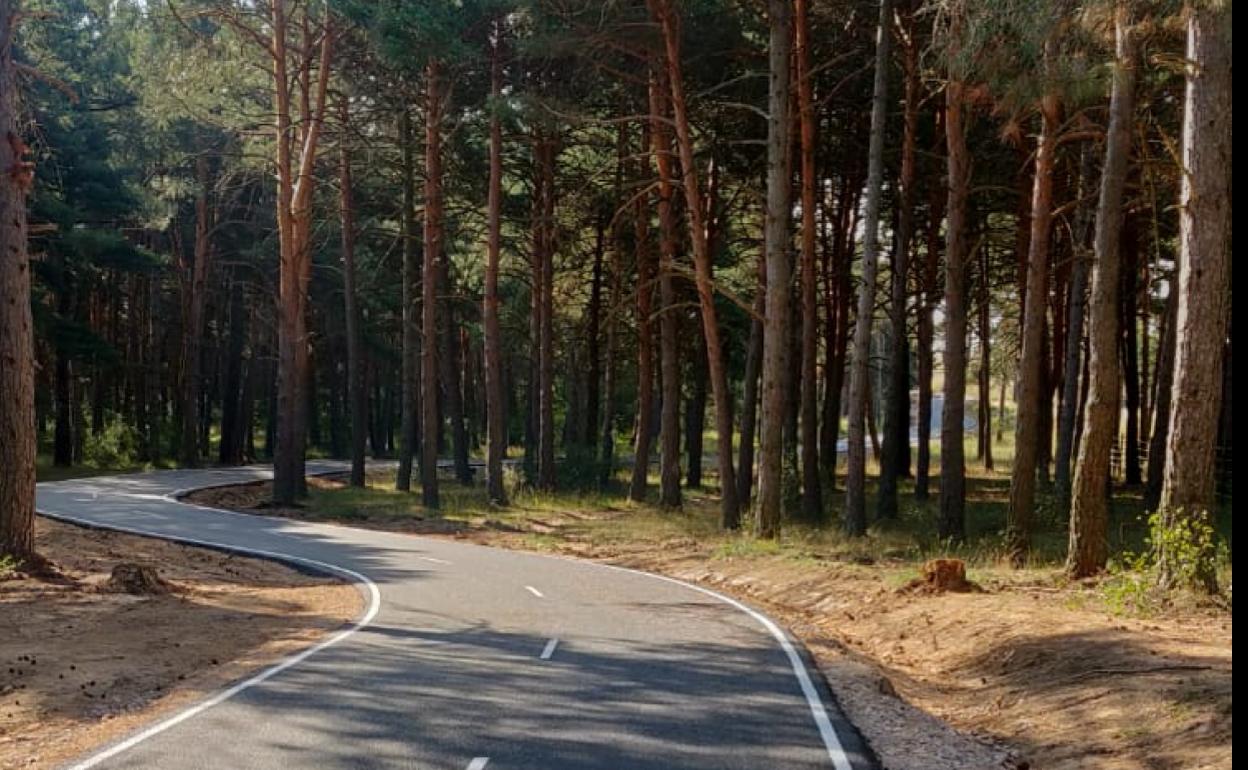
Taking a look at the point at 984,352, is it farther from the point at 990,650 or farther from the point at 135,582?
the point at 135,582

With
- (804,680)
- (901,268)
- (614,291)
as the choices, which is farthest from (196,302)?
(804,680)

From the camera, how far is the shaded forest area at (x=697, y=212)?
15.7 meters

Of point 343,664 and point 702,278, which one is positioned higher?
point 702,278

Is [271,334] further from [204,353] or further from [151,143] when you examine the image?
[151,143]

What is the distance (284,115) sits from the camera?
3028 cm

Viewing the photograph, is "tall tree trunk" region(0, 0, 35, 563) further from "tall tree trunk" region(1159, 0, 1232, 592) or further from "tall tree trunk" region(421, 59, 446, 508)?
"tall tree trunk" region(1159, 0, 1232, 592)

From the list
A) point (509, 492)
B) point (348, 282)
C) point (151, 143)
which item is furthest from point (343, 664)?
point (151, 143)

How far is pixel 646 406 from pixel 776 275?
44.5 ft

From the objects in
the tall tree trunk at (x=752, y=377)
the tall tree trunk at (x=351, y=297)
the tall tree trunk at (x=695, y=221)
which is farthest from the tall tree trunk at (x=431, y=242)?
the tall tree trunk at (x=695, y=221)

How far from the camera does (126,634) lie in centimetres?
1402

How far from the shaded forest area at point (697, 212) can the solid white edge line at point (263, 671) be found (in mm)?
5096

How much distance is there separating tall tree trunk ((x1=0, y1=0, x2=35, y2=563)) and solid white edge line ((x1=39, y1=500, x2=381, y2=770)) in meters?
4.93

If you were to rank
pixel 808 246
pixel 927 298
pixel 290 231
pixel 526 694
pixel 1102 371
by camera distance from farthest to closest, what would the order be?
1. pixel 927 298
2. pixel 290 231
3. pixel 808 246
4. pixel 1102 371
5. pixel 526 694

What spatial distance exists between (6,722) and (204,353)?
190 feet
